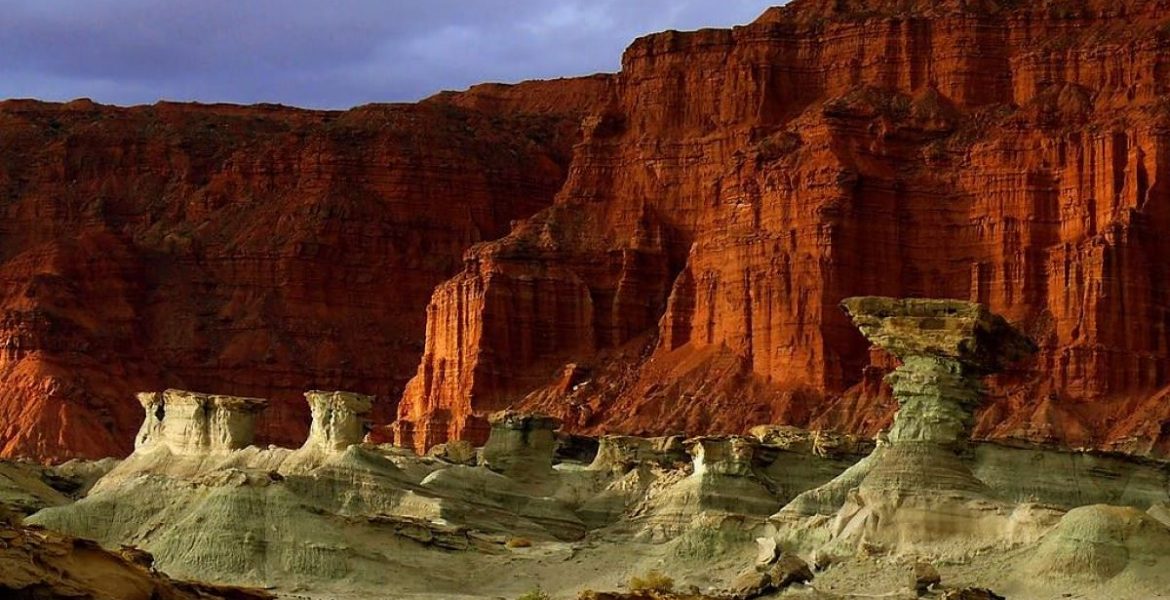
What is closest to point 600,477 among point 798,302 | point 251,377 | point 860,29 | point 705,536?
point 705,536

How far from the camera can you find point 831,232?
449 ft

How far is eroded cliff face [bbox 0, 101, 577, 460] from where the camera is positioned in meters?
162

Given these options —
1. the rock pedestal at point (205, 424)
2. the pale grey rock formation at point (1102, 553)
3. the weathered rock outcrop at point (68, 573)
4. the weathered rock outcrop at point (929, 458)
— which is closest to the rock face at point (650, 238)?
the rock pedestal at point (205, 424)

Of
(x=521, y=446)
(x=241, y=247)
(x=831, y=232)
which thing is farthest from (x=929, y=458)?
(x=241, y=247)

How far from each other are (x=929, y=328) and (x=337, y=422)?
1160 inches

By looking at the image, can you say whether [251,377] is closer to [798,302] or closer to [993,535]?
[798,302]

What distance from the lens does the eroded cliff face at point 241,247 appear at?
162375 millimetres

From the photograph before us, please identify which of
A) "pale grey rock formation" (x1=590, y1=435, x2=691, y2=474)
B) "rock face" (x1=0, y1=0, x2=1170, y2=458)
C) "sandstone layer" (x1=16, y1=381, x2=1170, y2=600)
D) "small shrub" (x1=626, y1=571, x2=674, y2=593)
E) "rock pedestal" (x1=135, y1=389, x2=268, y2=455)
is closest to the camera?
"sandstone layer" (x1=16, y1=381, x2=1170, y2=600)

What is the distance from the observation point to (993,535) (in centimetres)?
7238

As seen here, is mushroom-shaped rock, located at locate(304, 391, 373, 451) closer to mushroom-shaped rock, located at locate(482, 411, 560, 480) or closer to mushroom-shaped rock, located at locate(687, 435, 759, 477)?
mushroom-shaped rock, located at locate(482, 411, 560, 480)

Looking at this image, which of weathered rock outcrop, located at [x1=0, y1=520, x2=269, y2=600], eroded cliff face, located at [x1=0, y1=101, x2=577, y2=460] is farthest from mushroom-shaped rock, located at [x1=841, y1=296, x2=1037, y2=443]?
eroded cliff face, located at [x1=0, y1=101, x2=577, y2=460]

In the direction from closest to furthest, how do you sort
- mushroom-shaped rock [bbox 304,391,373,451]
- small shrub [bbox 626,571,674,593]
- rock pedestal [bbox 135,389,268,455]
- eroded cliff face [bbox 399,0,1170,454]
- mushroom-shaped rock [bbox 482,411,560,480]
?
small shrub [bbox 626,571,674,593] → mushroom-shaped rock [bbox 304,391,373,451] → mushroom-shaped rock [bbox 482,411,560,480] → rock pedestal [bbox 135,389,268,455] → eroded cliff face [bbox 399,0,1170,454]

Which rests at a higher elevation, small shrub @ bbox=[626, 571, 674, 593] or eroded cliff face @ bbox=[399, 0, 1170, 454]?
eroded cliff face @ bbox=[399, 0, 1170, 454]

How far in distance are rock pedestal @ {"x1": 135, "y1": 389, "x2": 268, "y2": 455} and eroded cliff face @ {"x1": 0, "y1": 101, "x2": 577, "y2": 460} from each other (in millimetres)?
48850
